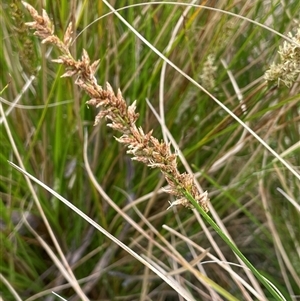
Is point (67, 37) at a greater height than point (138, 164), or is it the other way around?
point (67, 37)

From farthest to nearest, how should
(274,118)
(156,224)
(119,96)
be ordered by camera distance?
(156,224), (274,118), (119,96)

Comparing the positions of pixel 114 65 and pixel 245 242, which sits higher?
pixel 114 65

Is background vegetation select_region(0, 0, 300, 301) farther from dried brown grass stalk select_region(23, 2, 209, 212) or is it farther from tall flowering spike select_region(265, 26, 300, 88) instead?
dried brown grass stalk select_region(23, 2, 209, 212)

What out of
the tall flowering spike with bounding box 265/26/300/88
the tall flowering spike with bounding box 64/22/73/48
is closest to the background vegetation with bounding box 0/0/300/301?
the tall flowering spike with bounding box 265/26/300/88

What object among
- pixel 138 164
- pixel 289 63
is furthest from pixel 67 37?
pixel 138 164

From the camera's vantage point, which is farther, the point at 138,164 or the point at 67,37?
the point at 138,164

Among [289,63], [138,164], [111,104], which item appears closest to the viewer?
[111,104]

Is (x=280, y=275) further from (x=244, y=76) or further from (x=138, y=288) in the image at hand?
(x=244, y=76)

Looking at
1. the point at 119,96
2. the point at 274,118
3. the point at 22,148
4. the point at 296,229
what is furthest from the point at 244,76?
the point at 119,96

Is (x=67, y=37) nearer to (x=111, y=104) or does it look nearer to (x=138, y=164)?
(x=111, y=104)
